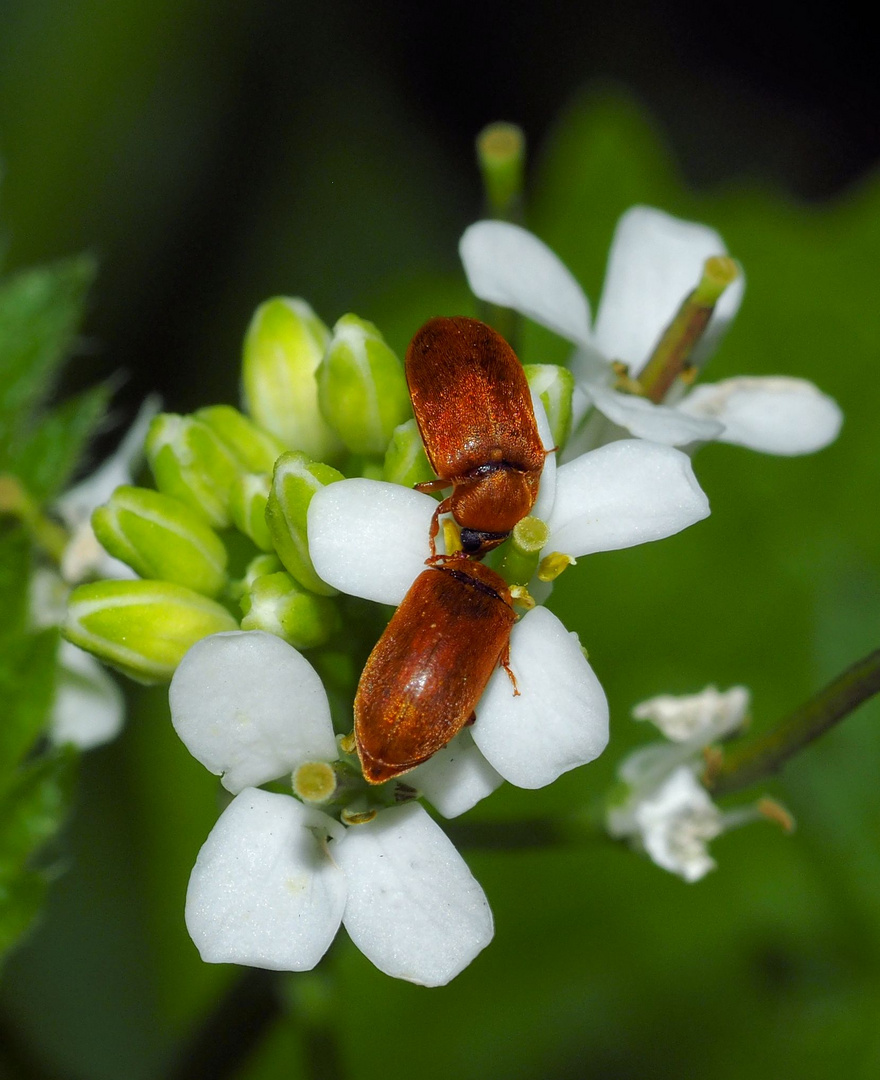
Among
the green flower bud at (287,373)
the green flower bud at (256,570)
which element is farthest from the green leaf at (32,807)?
the green flower bud at (287,373)

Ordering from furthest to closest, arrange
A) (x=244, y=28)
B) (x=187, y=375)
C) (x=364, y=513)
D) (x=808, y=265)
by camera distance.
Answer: (x=244, y=28) → (x=187, y=375) → (x=808, y=265) → (x=364, y=513)

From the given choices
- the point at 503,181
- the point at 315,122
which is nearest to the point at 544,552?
the point at 503,181

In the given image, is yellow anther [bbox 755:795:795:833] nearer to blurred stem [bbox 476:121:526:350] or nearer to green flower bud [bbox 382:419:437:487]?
green flower bud [bbox 382:419:437:487]

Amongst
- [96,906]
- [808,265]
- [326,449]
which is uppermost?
[808,265]

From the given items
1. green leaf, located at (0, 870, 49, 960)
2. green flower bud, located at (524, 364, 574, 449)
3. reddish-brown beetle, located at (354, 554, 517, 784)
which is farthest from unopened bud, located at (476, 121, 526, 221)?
green leaf, located at (0, 870, 49, 960)

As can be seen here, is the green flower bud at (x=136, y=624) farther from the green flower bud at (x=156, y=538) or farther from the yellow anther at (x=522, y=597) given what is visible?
the yellow anther at (x=522, y=597)

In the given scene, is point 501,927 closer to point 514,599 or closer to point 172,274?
point 514,599

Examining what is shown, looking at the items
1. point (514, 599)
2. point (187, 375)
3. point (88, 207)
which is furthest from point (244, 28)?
point (514, 599)
